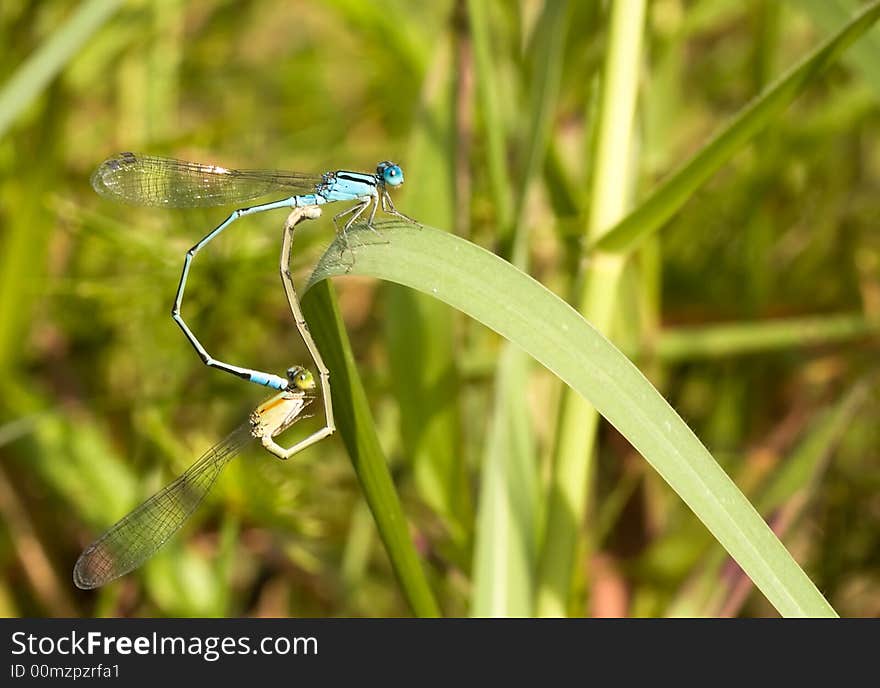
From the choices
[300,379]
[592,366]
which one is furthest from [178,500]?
[592,366]

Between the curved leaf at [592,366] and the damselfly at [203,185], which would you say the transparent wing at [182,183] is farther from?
the curved leaf at [592,366]

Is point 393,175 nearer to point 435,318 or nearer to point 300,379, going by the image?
point 435,318

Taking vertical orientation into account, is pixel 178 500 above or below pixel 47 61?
below

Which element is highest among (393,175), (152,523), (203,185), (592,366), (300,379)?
(203,185)

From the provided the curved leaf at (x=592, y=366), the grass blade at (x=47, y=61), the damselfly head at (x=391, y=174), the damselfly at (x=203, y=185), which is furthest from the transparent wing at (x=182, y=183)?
the curved leaf at (x=592, y=366)

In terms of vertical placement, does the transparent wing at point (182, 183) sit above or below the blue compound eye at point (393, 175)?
above

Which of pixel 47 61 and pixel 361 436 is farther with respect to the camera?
pixel 47 61

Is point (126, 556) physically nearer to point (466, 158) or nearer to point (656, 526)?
point (466, 158)

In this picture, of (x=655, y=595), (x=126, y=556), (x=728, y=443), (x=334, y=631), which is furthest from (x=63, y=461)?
(x=728, y=443)

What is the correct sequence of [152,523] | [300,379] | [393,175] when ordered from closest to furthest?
[300,379] < [152,523] < [393,175]
